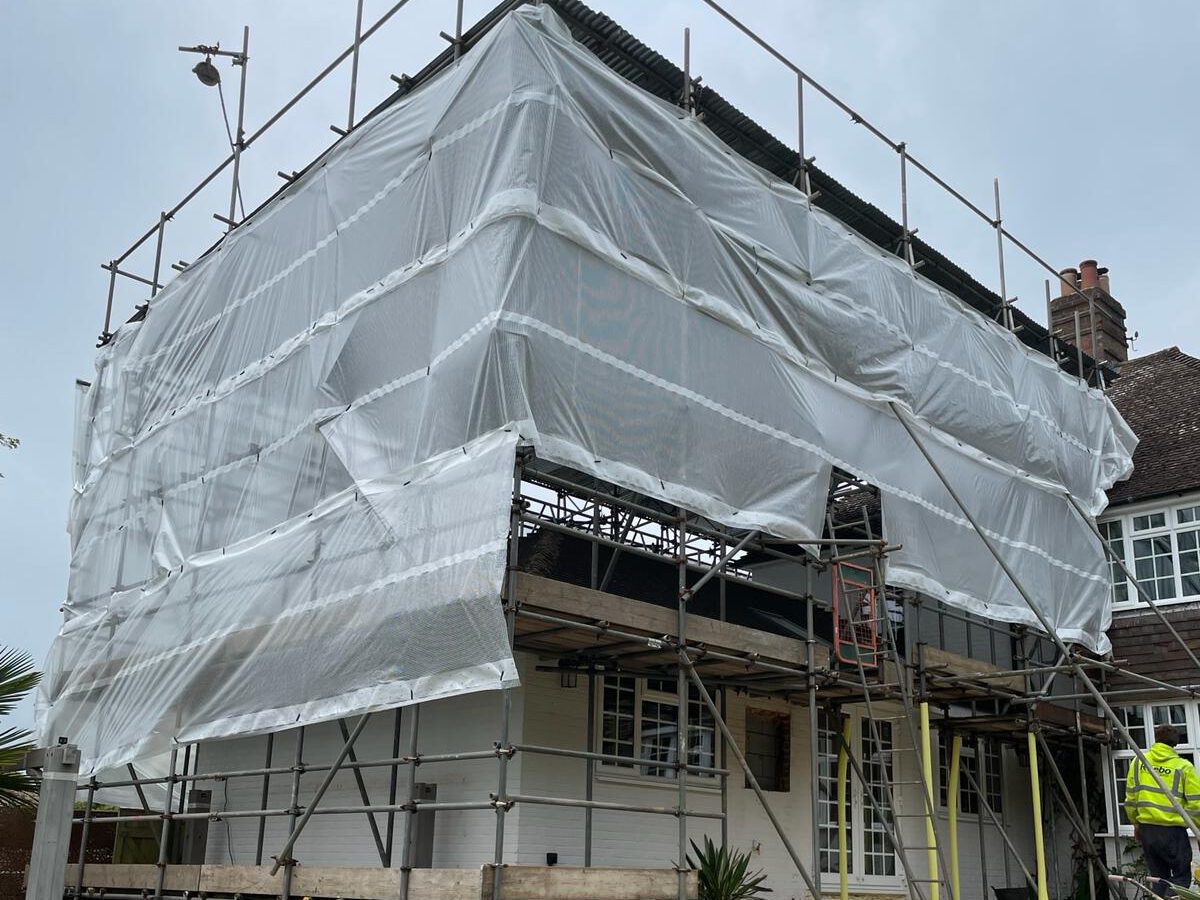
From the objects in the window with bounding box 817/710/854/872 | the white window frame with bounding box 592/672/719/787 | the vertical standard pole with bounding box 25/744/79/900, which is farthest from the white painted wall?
the window with bounding box 817/710/854/872

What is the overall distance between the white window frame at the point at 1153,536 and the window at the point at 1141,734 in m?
1.51

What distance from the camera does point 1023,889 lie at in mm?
16328

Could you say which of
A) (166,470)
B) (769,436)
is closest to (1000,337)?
(769,436)

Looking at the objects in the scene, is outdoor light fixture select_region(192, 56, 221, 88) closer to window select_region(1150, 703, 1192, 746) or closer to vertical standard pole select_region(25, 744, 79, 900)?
vertical standard pole select_region(25, 744, 79, 900)

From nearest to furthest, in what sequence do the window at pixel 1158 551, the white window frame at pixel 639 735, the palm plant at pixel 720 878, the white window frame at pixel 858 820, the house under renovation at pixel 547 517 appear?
1. the house under renovation at pixel 547 517
2. the palm plant at pixel 720 878
3. the white window frame at pixel 639 735
4. the white window frame at pixel 858 820
5. the window at pixel 1158 551

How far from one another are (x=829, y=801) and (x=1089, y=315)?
11663 mm

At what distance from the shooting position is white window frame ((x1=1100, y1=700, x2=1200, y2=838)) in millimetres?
16656

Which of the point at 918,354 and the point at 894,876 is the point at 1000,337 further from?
the point at 894,876

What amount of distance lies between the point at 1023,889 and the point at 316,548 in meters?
10.8

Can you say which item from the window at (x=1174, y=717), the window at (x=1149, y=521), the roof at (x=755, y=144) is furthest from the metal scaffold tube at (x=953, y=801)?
the roof at (x=755, y=144)

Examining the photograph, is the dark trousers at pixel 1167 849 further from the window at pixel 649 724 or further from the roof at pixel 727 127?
the roof at pixel 727 127

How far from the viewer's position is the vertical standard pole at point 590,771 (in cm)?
1095

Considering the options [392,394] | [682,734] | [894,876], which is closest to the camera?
[682,734]

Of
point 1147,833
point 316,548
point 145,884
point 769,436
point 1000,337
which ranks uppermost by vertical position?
point 1000,337
